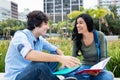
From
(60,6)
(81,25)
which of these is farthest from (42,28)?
(60,6)

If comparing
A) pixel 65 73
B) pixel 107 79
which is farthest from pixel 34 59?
pixel 107 79

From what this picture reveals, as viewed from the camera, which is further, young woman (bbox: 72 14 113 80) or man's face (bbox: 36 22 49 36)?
young woman (bbox: 72 14 113 80)

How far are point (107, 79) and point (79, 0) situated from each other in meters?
95.7

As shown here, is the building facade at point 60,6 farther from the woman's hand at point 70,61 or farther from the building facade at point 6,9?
the woman's hand at point 70,61

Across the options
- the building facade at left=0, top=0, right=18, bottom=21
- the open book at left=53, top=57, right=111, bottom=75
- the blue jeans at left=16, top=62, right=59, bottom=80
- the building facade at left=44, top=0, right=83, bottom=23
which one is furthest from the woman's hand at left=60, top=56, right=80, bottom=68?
the building facade at left=0, top=0, right=18, bottom=21

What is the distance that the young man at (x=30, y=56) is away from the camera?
2717mm

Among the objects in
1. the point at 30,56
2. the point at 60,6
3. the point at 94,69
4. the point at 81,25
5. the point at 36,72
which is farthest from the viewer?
the point at 60,6

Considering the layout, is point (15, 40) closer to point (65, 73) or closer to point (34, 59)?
point (34, 59)

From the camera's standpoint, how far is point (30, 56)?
2719 mm

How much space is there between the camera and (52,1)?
327 feet

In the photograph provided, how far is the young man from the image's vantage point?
2717 mm

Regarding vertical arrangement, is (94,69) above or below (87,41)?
below

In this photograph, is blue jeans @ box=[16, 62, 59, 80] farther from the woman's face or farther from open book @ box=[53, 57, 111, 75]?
the woman's face

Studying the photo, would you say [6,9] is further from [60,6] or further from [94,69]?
[94,69]
